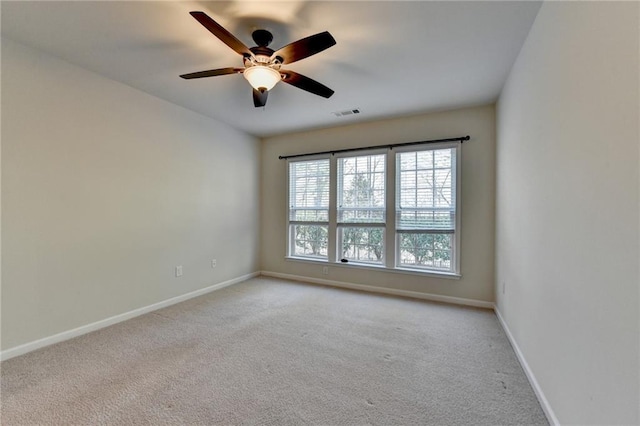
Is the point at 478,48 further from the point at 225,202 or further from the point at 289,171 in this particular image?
the point at 225,202

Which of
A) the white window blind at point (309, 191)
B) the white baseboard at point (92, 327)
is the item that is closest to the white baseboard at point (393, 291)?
the white window blind at point (309, 191)

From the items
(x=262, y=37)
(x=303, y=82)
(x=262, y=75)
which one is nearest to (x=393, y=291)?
(x=303, y=82)

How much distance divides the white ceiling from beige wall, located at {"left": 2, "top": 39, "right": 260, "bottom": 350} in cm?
33

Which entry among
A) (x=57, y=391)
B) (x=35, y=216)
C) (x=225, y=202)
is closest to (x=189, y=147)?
(x=225, y=202)

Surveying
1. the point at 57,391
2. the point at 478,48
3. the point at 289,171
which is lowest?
the point at 57,391

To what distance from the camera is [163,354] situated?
7.62 ft

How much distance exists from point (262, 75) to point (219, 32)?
445 mm

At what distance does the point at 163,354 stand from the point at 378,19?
3171mm

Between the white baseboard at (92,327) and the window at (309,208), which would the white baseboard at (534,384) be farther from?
the white baseboard at (92,327)

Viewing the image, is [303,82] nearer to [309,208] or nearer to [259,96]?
[259,96]

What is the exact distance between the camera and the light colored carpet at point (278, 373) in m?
1.65

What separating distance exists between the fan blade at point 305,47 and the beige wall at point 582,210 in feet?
4.21

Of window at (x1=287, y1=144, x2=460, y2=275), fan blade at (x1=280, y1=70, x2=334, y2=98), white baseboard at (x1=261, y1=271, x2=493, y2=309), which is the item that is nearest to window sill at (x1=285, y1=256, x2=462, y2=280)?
window at (x1=287, y1=144, x2=460, y2=275)

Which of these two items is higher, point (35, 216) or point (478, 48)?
point (478, 48)
